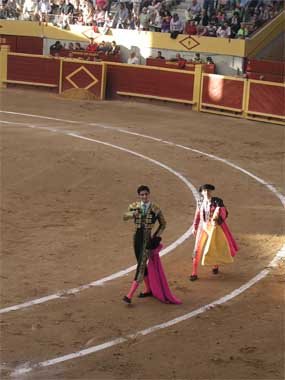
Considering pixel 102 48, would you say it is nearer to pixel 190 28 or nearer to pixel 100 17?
pixel 100 17

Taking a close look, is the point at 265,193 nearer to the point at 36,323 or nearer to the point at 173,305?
the point at 173,305

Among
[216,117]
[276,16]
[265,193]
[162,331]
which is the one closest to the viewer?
[162,331]

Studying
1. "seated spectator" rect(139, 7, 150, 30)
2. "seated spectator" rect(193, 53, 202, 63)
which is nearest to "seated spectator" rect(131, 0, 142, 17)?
"seated spectator" rect(139, 7, 150, 30)

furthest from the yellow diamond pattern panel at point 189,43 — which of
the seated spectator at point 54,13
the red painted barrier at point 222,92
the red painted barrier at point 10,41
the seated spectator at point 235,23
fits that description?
the red painted barrier at point 10,41

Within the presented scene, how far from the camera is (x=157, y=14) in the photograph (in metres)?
28.8

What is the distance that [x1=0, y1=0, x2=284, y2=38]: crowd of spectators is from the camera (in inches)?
1085

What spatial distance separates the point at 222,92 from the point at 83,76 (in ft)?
15.6

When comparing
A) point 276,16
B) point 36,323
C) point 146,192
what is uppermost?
point 276,16

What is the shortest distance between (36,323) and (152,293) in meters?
1.46

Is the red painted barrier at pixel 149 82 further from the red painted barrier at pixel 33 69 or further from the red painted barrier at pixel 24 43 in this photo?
the red painted barrier at pixel 24 43

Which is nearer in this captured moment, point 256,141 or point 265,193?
point 265,193

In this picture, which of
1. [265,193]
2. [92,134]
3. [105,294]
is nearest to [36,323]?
[105,294]

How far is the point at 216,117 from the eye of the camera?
23.3 metres

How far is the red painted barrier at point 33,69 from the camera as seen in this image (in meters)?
27.0
